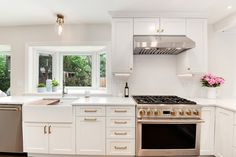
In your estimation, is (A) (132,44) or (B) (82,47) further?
(B) (82,47)

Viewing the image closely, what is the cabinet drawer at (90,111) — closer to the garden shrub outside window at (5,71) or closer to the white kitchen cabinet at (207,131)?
the white kitchen cabinet at (207,131)

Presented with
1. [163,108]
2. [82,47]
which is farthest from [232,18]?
[82,47]

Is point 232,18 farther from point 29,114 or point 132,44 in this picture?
point 29,114

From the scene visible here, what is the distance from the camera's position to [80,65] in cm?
374

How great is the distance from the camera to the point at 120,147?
250 centimetres

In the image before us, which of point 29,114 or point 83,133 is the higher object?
point 29,114

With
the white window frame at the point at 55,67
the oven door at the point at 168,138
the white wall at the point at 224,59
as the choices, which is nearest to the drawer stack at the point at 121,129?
the oven door at the point at 168,138

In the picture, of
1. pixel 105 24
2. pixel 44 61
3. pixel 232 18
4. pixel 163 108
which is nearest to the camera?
pixel 163 108

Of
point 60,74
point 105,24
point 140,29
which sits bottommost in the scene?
point 60,74

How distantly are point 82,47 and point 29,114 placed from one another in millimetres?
1560

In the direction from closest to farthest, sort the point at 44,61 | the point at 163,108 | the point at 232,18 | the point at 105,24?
1. the point at 163,108
2. the point at 232,18
3. the point at 105,24
4. the point at 44,61

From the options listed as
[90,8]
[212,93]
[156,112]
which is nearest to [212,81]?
[212,93]

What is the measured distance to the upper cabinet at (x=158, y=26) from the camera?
111 inches

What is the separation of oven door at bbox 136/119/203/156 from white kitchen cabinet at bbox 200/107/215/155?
139mm
